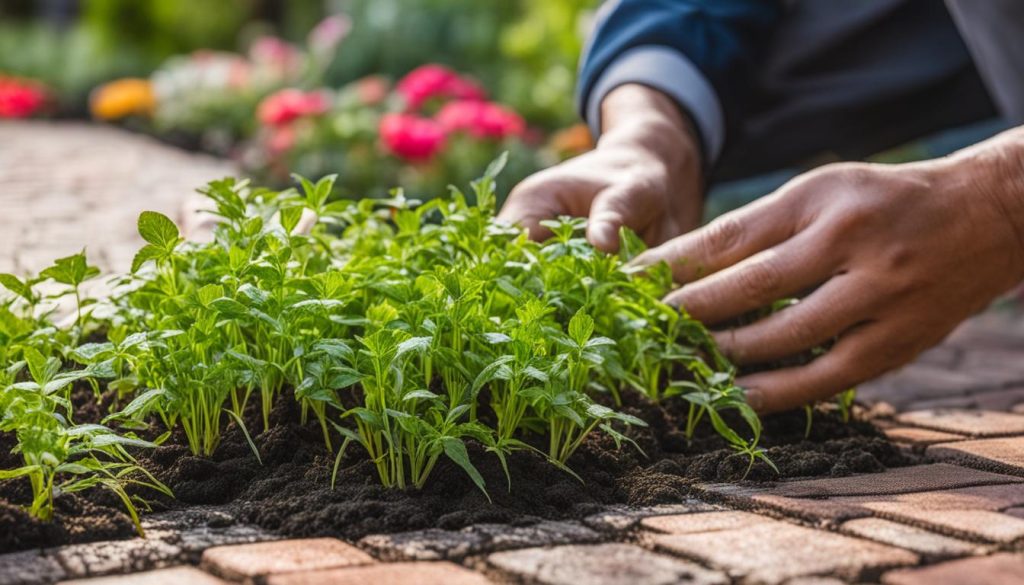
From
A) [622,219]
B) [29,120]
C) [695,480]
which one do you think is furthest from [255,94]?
[695,480]

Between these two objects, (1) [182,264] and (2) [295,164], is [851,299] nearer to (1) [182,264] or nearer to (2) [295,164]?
(1) [182,264]

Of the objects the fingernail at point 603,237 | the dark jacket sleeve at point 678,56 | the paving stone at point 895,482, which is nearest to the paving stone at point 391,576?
the paving stone at point 895,482

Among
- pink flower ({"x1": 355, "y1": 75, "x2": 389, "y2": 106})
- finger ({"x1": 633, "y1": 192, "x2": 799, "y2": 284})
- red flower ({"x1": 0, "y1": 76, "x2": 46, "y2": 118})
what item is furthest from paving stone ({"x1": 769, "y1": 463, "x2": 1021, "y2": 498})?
red flower ({"x1": 0, "y1": 76, "x2": 46, "y2": 118})

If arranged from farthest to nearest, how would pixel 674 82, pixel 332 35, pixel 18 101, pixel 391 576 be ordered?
1. pixel 18 101
2. pixel 332 35
3. pixel 674 82
4. pixel 391 576

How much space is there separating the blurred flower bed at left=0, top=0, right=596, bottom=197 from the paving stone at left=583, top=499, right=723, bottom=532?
3252 mm

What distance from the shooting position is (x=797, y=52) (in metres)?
3.48

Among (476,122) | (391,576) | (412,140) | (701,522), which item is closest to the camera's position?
(391,576)

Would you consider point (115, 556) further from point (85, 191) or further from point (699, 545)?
point (85, 191)

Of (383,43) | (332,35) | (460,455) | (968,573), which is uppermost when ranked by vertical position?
(332,35)

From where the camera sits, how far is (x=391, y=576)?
120 centimetres

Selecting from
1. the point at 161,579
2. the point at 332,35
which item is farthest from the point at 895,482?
the point at 332,35

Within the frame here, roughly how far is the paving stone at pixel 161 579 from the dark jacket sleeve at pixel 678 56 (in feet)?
6.37

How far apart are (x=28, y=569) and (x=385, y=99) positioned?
17.1 ft

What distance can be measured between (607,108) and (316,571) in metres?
1.86
